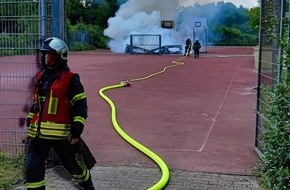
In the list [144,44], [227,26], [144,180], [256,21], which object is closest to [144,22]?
[144,44]

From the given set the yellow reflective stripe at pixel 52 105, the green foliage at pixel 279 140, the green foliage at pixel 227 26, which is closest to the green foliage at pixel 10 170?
the yellow reflective stripe at pixel 52 105

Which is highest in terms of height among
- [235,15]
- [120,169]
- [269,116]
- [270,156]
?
[235,15]

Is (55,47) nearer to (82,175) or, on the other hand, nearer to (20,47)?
(82,175)

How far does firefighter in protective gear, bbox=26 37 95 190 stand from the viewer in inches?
160

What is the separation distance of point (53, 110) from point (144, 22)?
4036cm

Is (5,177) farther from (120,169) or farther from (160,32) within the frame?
(160,32)

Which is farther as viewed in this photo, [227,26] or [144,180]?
[227,26]

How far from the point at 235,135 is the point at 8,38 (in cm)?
412

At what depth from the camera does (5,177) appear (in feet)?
17.2

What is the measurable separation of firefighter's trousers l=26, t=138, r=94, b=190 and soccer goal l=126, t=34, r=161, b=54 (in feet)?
112

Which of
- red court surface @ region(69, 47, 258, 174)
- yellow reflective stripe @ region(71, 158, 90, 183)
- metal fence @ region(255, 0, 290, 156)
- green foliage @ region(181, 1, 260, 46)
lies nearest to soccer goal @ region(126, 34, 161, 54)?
green foliage @ region(181, 1, 260, 46)

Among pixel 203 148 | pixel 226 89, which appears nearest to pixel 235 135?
pixel 203 148

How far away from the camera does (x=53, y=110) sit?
13.4 ft

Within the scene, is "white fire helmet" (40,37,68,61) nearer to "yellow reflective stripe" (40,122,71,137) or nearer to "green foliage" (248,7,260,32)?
"yellow reflective stripe" (40,122,71,137)
